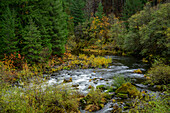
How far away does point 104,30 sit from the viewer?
129ft

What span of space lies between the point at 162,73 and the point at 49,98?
21.6 ft

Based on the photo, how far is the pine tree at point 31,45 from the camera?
43.1ft

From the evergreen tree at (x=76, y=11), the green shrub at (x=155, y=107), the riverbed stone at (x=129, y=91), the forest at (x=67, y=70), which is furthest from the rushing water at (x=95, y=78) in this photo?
the evergreen tree at (x=76, y=11)

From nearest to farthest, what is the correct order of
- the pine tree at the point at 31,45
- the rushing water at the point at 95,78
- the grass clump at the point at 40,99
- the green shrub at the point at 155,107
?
the green shrub at the point at 155,107 < the grass clump at the point at 40,99 < the rushing water at the point at 95,78 < the pine tree at the point at 31,45

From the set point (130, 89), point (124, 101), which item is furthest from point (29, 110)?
point (130, 89)

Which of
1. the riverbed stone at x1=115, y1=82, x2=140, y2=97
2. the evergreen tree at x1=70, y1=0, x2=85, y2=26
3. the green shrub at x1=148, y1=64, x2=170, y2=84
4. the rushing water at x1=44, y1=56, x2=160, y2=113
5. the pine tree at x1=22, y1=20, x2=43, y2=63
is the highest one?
the evergreen tree at x1=70, y1=0, x2=85, y2=26

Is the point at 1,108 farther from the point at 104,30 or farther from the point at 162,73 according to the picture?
the point at 104,30

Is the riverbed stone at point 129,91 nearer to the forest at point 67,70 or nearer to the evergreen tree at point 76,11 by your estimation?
the forest at point 67,70

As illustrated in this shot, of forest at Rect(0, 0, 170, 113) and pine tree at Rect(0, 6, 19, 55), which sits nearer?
forest at Rect(0, 0, 170, 113)

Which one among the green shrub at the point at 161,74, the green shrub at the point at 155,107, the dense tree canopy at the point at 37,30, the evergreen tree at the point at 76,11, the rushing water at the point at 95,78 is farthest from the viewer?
the evergreen tree at the point at 76,11

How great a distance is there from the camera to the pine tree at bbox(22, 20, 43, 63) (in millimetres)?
13148

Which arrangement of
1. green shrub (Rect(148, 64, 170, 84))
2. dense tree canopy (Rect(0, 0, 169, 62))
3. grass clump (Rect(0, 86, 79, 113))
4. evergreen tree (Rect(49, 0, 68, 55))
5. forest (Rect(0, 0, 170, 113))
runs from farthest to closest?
evergreen tree (Rect(49, 0, 68, 55)), dense tree canopy (Rect(0, 0, 169, 62)), green shrub (Rect(148, 64, 170, 84)), forest (Rect(0, 0, 170, 113)), grass clump (Rect(0, 86, 79, 113))

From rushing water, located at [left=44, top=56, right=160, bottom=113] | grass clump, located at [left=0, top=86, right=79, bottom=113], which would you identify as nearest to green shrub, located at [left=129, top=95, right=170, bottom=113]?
rushing water, located at [left=44, top=56, right=160, bottom=113]

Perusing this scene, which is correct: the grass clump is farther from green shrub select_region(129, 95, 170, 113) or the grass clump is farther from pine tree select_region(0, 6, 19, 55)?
pine tree select_region(0, 6, 19, 55)
